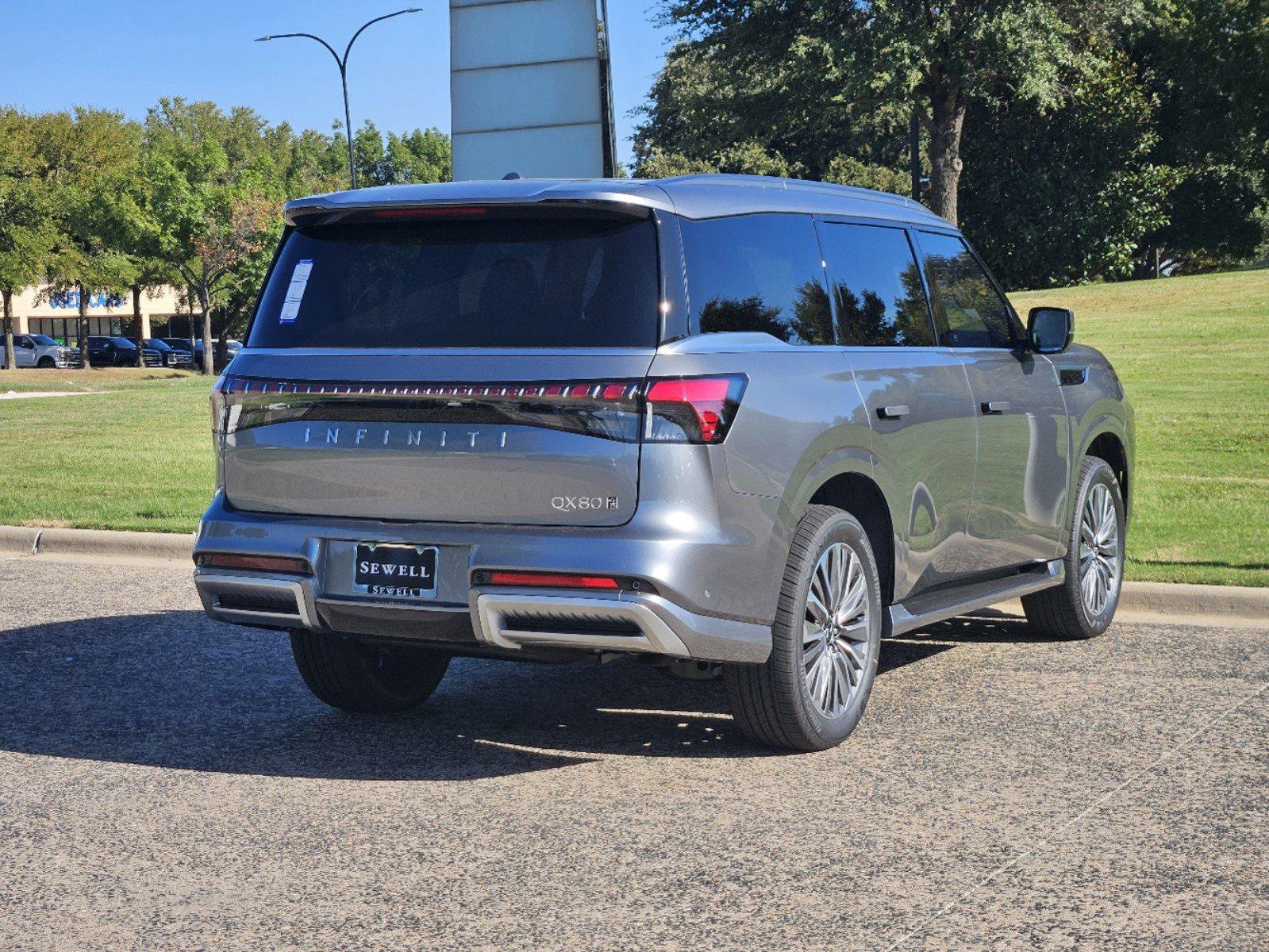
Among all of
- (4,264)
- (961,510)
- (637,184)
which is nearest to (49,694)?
(637,184)

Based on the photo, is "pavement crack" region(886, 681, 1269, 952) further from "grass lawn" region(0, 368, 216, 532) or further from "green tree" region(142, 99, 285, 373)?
"green tree" region(142, 99, 285, 373)

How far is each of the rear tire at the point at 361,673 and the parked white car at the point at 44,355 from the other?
6750 centimetres

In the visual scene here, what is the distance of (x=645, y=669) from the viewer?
7.43 metres

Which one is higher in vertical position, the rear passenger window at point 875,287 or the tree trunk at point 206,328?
the rear passenger window at point 875,287

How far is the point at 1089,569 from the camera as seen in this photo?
7.86 m

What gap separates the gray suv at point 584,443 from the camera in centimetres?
499

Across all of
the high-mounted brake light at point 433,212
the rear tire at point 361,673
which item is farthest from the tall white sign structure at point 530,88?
the high-mounted brake light at point 433,212

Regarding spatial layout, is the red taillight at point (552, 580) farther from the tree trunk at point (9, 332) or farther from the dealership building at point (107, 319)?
the dealership building at point (107, 319)

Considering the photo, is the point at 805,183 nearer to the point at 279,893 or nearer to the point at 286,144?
the point at 279,893

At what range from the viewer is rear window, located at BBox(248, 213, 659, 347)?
16.9ft

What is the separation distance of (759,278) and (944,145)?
26.2m

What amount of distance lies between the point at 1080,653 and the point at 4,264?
52.0 metres

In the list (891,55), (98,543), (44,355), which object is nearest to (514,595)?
(98,543)

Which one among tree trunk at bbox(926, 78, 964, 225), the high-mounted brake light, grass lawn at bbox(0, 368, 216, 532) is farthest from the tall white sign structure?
tree trunk at bbox(926, 78, 964, 225)
